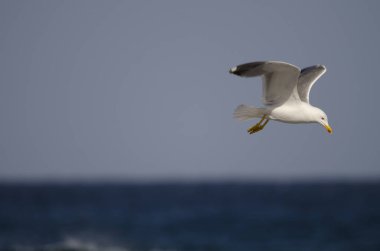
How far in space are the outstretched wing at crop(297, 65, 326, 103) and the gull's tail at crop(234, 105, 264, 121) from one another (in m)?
0.83

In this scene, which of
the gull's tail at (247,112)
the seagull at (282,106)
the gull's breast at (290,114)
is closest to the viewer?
the seagull at (282,106)

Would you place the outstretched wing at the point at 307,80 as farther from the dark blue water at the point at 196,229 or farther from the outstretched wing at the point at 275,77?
the dark blue water at the point at 196,229

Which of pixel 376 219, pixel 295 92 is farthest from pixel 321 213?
pixel 295 92

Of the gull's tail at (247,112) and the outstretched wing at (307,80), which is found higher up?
the outstretched wing at (307,80)

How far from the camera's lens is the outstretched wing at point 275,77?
855 cm

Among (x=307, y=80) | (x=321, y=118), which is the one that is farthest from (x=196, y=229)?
(x=321, y=118)

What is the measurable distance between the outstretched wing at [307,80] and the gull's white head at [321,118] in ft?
1.13

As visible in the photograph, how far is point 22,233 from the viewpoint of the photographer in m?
26.3

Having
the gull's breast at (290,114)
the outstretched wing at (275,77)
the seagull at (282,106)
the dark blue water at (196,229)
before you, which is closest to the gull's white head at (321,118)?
the seagull at (282,106)

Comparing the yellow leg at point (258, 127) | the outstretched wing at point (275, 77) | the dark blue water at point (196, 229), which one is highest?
the outstretched wing at point (275, 77)

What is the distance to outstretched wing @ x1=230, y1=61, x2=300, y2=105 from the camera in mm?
8547

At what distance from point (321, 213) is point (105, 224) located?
1084cm

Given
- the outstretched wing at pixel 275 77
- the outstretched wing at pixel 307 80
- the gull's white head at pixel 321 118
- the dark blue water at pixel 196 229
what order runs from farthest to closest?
the dark blue water at pixel 196 229 → the outstretched wing at pixel 307 80 → the gull's white head at pixel 321 118 → the outstretched wing at pixel 275 77

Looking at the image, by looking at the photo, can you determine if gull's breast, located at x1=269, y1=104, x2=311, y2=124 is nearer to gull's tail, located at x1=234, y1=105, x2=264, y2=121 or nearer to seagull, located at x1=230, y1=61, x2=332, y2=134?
seagull, located at x1=230, y1=61, x2=332, y2=134
